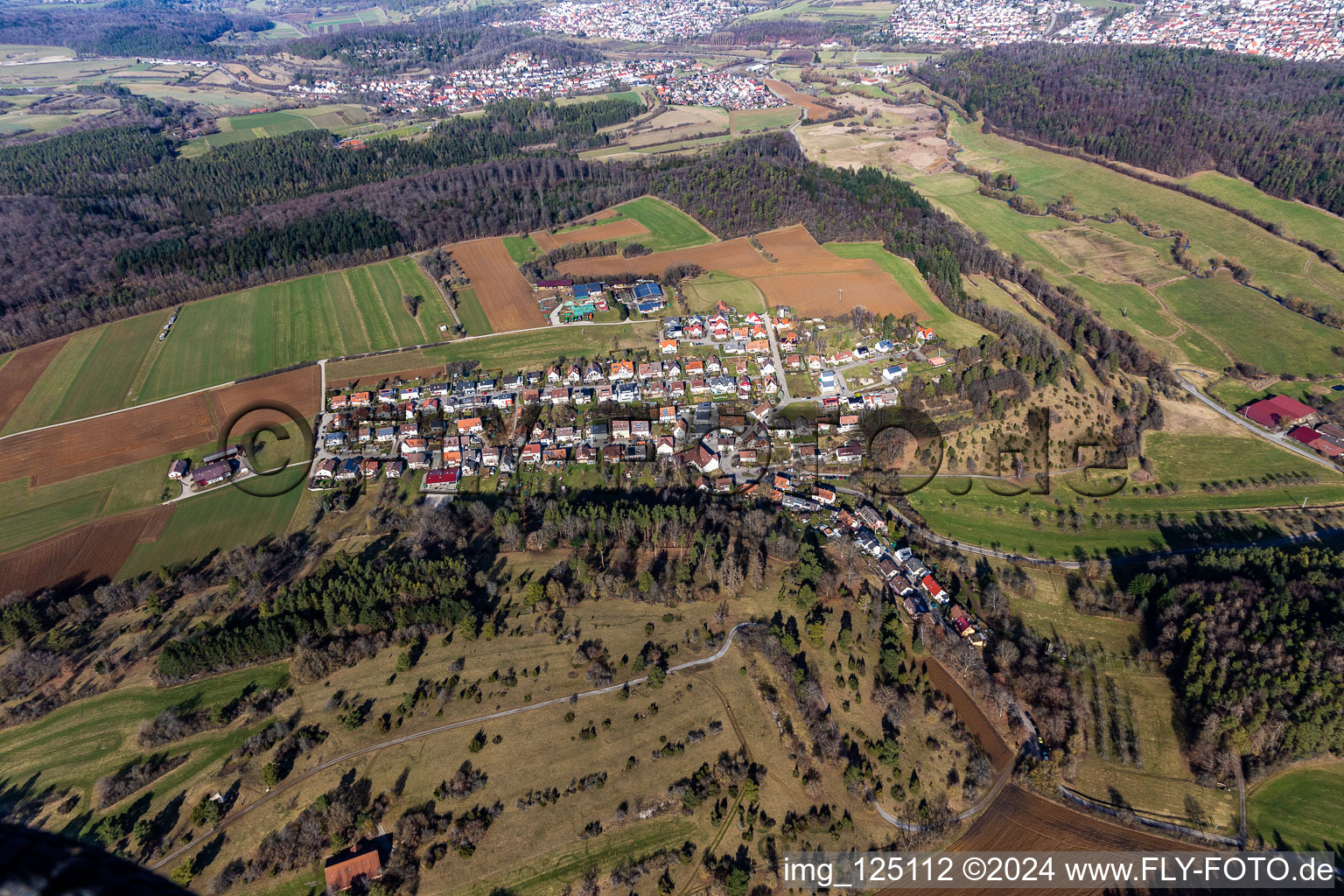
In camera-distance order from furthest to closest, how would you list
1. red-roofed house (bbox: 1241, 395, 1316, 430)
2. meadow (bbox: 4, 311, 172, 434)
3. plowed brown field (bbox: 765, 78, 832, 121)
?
plowed brown field (bbox: 765, 78, 832, 121)
meadow (bbox: 4, 311, 172, 434)
red-roofed house (bbox: 1241, 395, 1316, 430)

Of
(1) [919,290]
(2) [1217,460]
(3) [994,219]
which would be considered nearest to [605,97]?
(3) [994,219]

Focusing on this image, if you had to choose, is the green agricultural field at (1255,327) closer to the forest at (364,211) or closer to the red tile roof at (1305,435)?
the forest at (364,211)

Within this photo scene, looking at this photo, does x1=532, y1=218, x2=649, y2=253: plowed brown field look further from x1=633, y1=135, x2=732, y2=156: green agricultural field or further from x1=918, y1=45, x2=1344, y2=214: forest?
x1=918, y1=45, x2=1344, y2=214: forest

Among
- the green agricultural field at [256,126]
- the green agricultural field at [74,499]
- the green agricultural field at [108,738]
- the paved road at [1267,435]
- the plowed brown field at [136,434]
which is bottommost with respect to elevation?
the green agricultural field at [108,738]

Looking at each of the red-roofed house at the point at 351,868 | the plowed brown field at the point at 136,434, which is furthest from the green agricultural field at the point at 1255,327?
the plowed brown field at the point at 136,434

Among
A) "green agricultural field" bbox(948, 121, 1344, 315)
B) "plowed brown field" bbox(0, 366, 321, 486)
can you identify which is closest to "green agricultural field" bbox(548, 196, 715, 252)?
"plowed brown field" bbox(0, 366, 321, 486)

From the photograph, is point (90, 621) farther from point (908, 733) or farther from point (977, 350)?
point (977, 350)
